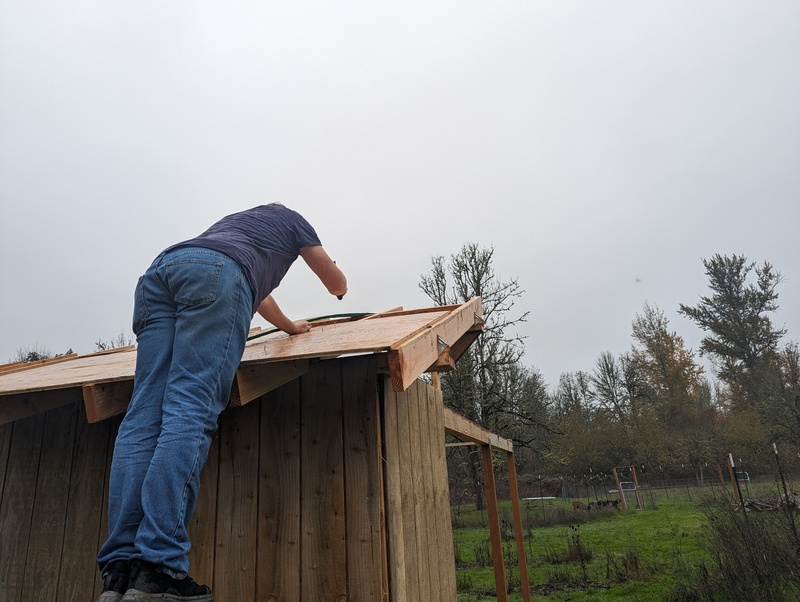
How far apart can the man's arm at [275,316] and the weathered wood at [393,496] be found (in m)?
0.53

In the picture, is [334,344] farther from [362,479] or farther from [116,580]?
[116,580]

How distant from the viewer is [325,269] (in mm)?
2289

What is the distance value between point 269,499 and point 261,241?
118 centimetres

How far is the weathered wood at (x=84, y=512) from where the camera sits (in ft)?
8.34

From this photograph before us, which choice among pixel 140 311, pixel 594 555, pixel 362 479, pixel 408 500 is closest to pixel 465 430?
pixel 408 500

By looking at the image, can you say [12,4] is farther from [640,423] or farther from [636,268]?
[636,268]

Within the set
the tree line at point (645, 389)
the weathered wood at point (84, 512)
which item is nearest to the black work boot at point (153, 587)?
the weathered wood at point (84, 512)

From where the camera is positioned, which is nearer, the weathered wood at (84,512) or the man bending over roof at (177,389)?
the man bending over roof at (177,389)

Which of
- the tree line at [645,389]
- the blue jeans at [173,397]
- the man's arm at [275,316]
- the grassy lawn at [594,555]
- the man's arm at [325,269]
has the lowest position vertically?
the grassy lawn at [594,555]

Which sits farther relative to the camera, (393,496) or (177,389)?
(393,496)

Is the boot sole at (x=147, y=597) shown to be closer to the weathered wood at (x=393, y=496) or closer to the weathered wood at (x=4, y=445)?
the weathered wood at (x=393, y=496)

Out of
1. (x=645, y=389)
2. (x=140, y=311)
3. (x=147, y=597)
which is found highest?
(x=645, y=389)

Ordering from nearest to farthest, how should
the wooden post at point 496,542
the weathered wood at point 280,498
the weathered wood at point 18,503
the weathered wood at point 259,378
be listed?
the weathered wood at point 259,378
the weathered wood at point 280,498
the weathered wood at point 18,503
the wooden post at point 496,542

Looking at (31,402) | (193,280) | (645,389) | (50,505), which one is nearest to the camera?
(193,280)
